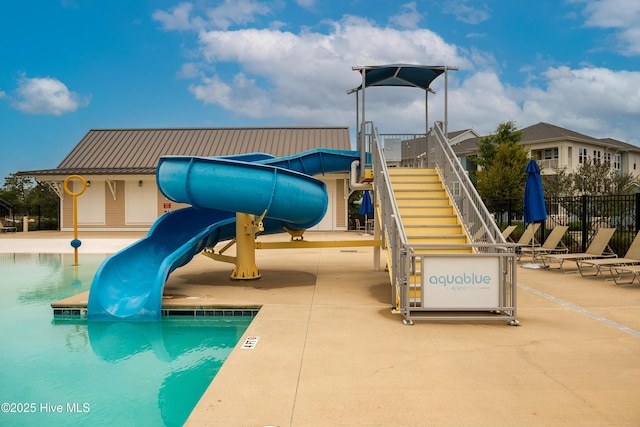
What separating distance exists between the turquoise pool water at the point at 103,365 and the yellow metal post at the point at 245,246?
2.61 m

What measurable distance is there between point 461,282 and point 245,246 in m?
5.00

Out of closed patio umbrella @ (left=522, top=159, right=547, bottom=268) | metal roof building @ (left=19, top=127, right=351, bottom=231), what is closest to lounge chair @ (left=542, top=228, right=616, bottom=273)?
closed patio umbrella @ (left=522, top=159, right=547, bottom=268)

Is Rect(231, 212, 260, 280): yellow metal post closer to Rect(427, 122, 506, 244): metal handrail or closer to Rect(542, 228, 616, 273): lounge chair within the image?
Rect(427, 122, 506, 244): metal handrail

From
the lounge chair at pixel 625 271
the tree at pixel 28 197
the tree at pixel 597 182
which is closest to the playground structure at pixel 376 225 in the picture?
the lounge chair at pixel 625 271

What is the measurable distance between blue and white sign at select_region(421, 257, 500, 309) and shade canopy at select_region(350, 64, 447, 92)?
5.78 meters

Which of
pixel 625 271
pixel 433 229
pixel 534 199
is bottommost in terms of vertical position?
pixel 625 271

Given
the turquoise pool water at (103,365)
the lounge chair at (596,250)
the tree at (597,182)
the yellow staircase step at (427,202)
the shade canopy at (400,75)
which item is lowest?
the turquoise pool water at (103,365)

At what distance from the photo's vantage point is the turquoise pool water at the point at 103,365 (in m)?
4.22

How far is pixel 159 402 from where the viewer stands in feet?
14.5

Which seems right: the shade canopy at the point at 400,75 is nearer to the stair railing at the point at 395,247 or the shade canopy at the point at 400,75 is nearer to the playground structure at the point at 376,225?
the playground structure at the point at 376,225

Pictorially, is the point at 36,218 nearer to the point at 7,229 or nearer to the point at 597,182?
the point at 7,229

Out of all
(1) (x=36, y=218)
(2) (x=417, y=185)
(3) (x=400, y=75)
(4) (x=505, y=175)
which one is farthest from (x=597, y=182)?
(1) (x=36, y=218)

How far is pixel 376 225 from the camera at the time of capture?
35.9ft

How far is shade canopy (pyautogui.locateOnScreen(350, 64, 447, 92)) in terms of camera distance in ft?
36.1
